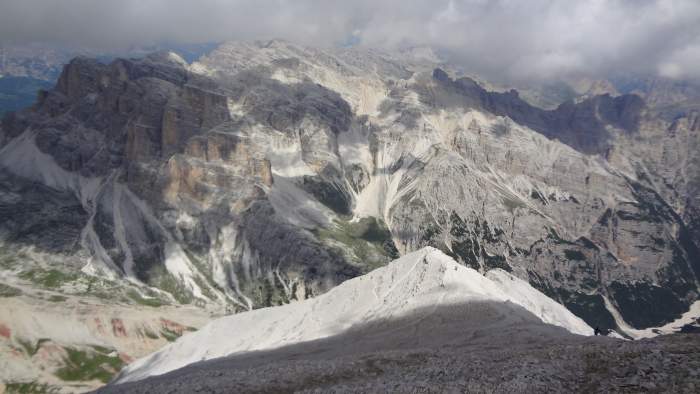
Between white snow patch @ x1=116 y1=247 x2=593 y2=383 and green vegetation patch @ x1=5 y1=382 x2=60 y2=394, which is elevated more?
white snow patch @ x1=116 y1=247 x2=593 y2=383

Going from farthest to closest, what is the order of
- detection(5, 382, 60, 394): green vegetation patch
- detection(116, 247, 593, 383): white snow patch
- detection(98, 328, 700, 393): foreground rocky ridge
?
1. detection(5, 382, 60, 394): green vegetation patch
2. detection(116, 247, 593, 383): white snow patch
3. detection(98, 328, 700, 393): foreground rocky ridge

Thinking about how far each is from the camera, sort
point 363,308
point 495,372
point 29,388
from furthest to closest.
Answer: point 29,388 → point 363,308 → point 495,372

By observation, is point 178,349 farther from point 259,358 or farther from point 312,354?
point 312,354

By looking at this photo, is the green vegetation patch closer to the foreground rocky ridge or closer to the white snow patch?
the white snow patch

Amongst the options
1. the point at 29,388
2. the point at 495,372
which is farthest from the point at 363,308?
the point at 29,388

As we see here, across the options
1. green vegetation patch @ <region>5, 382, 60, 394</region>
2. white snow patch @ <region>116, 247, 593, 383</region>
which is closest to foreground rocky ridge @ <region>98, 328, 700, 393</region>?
white snow patch @ <region>116, 247, 593, 383</region>

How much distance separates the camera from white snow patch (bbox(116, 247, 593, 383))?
353 feet

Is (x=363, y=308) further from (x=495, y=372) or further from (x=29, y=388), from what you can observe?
(x=29, y=388)

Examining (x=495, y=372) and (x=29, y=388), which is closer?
(x=495, y=372)

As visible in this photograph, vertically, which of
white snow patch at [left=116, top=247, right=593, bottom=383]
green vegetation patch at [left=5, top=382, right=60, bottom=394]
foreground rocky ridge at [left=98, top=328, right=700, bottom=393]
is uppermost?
foreground rocky ridge at [left=98, top=328, right=700, bottom=393]

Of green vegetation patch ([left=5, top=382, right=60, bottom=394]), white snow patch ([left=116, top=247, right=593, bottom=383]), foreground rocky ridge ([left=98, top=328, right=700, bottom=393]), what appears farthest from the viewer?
green vegetation patch ([left=5, top=382, right=60, bottom=394])

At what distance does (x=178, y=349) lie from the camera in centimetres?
14862

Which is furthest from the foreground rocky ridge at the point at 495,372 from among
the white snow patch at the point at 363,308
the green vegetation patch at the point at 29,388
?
the green vegetation patch at the point at 29,388

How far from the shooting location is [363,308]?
11656cm
